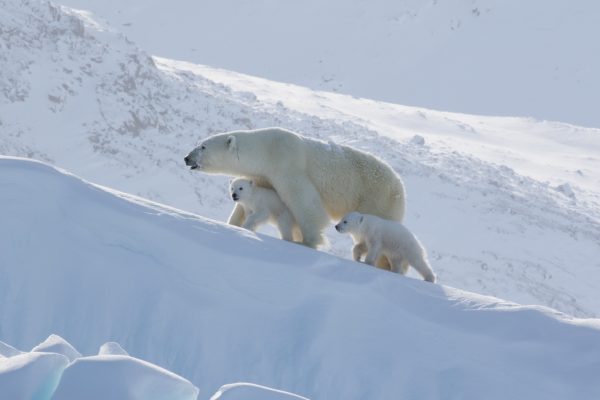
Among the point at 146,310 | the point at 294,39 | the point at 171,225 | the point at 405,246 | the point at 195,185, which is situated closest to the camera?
the point at 146,310

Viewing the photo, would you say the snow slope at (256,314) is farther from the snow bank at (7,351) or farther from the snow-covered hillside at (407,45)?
the snow-covered hillside at (407,45)

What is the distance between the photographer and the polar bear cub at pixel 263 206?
27.4ft

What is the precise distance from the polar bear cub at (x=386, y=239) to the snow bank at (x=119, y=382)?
13.4ft

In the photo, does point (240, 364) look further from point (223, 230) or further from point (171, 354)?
point (223, 230)

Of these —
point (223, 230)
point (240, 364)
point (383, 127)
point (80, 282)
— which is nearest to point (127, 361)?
point (240, 364)

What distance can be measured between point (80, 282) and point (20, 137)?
12.3 meters

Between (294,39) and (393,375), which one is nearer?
(393,375)

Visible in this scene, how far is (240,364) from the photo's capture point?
6.61 metres

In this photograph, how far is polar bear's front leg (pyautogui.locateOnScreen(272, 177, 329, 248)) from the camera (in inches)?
325

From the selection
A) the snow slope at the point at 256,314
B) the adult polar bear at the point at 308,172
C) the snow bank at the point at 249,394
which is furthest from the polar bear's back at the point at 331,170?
the snow bank at the point at 249,394

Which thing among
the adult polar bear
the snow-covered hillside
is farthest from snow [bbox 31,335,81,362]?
the snow-covered hillside

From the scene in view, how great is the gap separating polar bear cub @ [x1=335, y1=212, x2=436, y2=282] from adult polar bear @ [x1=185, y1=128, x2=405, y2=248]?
23 centimetres

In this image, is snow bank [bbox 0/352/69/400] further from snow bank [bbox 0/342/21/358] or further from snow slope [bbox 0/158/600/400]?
snow slope [bbox 0/158/600/400]

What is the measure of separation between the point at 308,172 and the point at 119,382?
436cm
